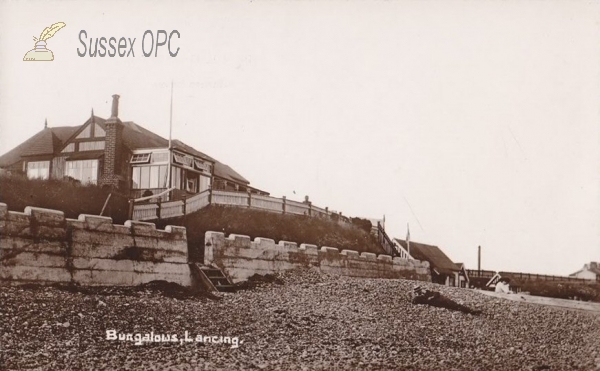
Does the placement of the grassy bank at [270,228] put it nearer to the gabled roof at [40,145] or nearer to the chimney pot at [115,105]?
the chimney pot at [115,105]

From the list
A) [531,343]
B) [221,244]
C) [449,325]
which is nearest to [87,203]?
[221,244]

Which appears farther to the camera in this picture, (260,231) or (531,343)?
(260,231)

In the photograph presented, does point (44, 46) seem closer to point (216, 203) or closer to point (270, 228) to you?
point (216, 203)

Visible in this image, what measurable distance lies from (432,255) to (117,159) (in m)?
13.3

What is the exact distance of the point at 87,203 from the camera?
10180mm

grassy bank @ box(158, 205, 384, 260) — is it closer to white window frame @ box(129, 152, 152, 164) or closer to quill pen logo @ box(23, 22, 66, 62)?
white window frame @ box(129, 152, 152, 164)

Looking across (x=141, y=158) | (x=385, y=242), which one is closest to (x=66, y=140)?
(x=141, y=158)

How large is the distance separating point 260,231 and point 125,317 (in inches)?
238

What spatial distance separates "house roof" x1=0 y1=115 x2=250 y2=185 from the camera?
32.0 feet

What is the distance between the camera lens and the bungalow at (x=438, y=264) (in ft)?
71.5

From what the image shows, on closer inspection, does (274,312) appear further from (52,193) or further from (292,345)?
(52,193)

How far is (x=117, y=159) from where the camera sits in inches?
513

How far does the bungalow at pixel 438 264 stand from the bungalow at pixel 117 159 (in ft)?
26.9

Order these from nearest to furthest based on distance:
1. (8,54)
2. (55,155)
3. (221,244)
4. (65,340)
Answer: (65,340)
(8,54)
(221,244)
(55,155)
